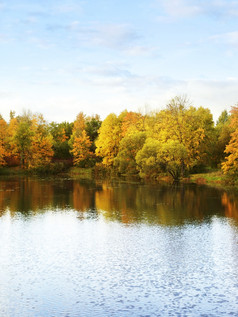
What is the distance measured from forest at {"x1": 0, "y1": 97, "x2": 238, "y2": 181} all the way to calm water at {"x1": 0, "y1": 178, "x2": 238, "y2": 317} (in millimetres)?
28389

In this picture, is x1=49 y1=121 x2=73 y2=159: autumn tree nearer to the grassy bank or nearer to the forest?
the forest

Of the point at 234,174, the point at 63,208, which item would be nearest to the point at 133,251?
the point at 63,208

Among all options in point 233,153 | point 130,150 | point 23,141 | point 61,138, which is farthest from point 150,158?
point 61,138

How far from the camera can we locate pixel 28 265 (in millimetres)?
16750

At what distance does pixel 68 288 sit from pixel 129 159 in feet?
190

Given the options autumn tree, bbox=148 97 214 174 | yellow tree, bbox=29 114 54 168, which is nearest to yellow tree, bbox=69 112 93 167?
yellow tree, bbox=29 114 54 168

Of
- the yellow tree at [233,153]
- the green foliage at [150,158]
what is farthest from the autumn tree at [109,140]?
the yellow tree at [233,153]

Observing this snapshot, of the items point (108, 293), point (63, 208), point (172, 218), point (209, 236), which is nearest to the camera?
point (108, 293)

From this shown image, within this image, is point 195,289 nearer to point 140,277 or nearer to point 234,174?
point 140,277

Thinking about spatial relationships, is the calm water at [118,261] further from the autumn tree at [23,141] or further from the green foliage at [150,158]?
the autumn tree at [23,141]

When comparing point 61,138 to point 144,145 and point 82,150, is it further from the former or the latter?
point 144,145

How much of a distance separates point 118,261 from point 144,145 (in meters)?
46.6

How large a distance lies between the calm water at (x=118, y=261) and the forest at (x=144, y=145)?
28389 millimetres

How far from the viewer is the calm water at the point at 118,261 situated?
12.6 m
